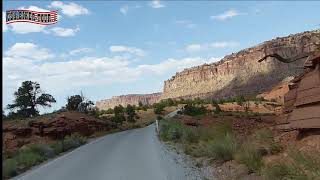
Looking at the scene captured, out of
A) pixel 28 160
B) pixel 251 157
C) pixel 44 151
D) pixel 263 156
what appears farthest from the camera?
pixel 44 151

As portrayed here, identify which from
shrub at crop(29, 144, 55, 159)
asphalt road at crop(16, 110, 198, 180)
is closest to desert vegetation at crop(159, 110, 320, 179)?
asphalt road at crop(16, 110, 198, 180)

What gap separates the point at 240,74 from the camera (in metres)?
122

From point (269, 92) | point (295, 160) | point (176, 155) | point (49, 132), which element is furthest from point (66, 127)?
point (269, 92)

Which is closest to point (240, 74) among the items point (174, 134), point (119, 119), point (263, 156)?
point (119, 119)

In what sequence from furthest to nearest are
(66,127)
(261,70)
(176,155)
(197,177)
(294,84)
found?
(261,70) → (66,127) → (176,155) → (294,84) → (197,177)

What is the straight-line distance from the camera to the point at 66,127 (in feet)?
173

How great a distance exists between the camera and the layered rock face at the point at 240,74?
357ft

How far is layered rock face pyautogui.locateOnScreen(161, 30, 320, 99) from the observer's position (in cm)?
10888

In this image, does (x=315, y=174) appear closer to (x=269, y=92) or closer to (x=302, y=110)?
(x=302, y=110)

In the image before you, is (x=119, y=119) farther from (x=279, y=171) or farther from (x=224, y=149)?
(x=279, y=171)

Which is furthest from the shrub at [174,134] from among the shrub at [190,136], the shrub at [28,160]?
the shrub at [28,160]

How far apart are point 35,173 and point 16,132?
3047cm

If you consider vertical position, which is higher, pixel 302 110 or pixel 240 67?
pixel 240 67

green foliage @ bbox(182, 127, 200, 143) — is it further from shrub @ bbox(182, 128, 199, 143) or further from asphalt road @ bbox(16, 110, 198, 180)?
asphalt road @ bbox(16, 110, 198, 180)
